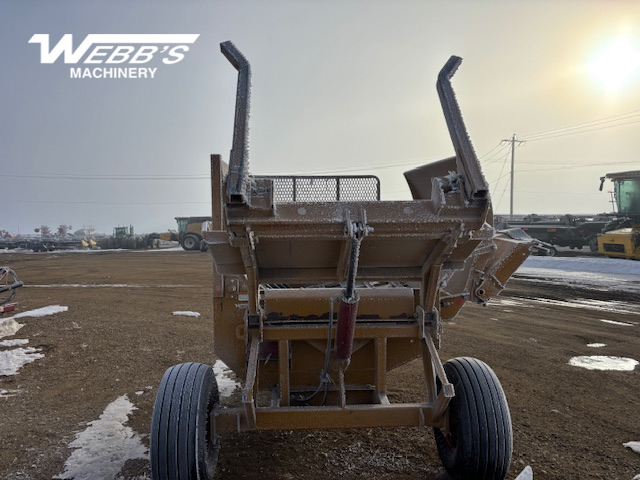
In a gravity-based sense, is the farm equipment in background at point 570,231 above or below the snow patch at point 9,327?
above

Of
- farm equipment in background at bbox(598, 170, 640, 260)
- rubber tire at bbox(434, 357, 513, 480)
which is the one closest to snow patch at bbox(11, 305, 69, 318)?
rubber tire at bbox(434, 357, 513, 480)

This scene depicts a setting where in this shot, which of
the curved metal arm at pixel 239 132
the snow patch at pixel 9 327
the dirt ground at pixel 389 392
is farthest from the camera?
the snow patch at pixel 9 327

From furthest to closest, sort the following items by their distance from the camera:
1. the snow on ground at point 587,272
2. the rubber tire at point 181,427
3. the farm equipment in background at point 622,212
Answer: the farm equipment in background at point 622,212
the snow on ground at point 587,272
the rubber tire at point 181,427

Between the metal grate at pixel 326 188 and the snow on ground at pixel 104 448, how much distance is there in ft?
7.64

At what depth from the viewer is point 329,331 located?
3.35m

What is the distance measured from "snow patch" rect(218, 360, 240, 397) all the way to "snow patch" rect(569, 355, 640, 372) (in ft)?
13.7

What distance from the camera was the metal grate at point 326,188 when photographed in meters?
4.32

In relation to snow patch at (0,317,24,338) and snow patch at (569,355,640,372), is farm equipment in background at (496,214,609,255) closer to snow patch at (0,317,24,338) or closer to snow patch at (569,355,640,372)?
snow patch at (569,355,640,372)

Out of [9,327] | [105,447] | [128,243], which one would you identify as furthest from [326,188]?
[128,243]

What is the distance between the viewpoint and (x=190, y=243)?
117 ft

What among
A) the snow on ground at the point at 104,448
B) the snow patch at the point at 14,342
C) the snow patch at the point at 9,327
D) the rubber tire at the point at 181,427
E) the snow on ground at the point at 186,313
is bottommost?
the snow on ground at the point at 104,448

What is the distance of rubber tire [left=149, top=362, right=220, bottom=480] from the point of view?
278cm

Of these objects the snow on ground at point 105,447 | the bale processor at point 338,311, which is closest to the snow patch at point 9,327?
the snow on ground at point 105,447

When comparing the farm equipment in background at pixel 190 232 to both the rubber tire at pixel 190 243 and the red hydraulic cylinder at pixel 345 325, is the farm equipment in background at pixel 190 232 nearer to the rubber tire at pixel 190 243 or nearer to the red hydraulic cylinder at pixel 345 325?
the rubber tire at pixel 190 243
